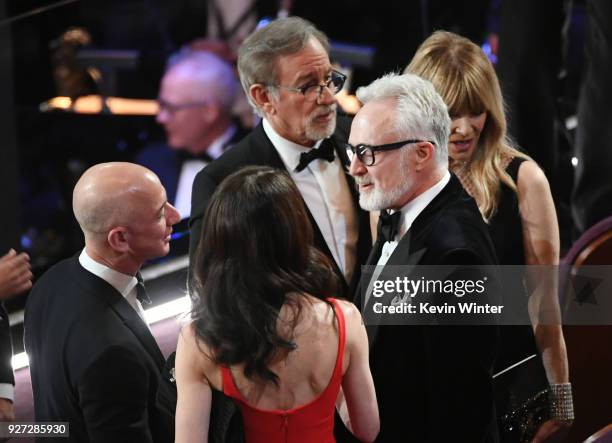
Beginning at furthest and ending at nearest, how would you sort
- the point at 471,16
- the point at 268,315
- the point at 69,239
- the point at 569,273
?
1. the point at 471,16
2. the point at 69,239
3. the point at 569,273
4. the point at 268,315

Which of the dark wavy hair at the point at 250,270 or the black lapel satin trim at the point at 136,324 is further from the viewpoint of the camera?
the black lapel satin trim at the point at 136,324

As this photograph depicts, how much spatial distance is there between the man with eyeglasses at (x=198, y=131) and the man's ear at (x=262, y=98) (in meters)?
3.08

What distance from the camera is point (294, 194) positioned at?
2117mm

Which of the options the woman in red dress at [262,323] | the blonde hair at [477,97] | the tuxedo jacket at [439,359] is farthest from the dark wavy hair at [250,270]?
the blonde hair at [477,97]

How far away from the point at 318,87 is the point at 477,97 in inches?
20.4

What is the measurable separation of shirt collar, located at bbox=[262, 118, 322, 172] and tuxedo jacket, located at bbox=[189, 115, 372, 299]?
0.7 inches

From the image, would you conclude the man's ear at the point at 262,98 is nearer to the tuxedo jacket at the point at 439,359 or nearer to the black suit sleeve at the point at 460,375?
the tuxedo jacket at the point at 439,359

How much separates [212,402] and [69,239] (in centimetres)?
344

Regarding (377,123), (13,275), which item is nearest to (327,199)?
(377,123)

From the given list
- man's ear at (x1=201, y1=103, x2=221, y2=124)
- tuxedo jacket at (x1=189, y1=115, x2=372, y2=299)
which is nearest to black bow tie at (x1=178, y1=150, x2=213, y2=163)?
man's ear at (x1=201, y1=103, x2=221, y2=124)

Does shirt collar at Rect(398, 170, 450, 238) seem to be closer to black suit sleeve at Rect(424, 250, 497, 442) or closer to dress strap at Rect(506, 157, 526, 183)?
black suit sleeve at Rect(424, 250, 497, 442)

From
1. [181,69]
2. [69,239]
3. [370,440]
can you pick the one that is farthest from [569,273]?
[181,69]

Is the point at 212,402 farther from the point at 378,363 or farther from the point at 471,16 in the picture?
the point at 471,16

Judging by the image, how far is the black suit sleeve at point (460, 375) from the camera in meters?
2.26
